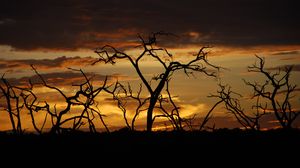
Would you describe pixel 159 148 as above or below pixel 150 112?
below

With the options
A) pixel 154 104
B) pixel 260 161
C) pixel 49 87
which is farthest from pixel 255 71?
pixel 260 161

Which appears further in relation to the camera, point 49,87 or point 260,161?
point 49,87

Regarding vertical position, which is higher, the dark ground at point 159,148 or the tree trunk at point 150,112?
the tree trunk at point 150,112

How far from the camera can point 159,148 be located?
26.2 ft

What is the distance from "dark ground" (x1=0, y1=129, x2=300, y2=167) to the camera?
7496 mm

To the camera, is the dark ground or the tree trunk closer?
the dark ground

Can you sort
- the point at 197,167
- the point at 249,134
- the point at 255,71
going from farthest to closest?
the point at 255,71, the point at 249,134, the point at 197,167

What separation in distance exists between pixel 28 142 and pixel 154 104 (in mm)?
8273

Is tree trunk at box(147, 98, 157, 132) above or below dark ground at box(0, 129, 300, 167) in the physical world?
above

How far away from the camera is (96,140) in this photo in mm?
8602

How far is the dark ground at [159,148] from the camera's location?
7.50m

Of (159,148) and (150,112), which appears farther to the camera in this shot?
(150,112)

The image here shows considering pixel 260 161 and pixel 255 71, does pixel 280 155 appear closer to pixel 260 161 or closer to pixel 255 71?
pixel 260 161

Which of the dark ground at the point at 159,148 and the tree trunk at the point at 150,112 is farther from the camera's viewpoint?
the tree trunk at the point at 150,112
